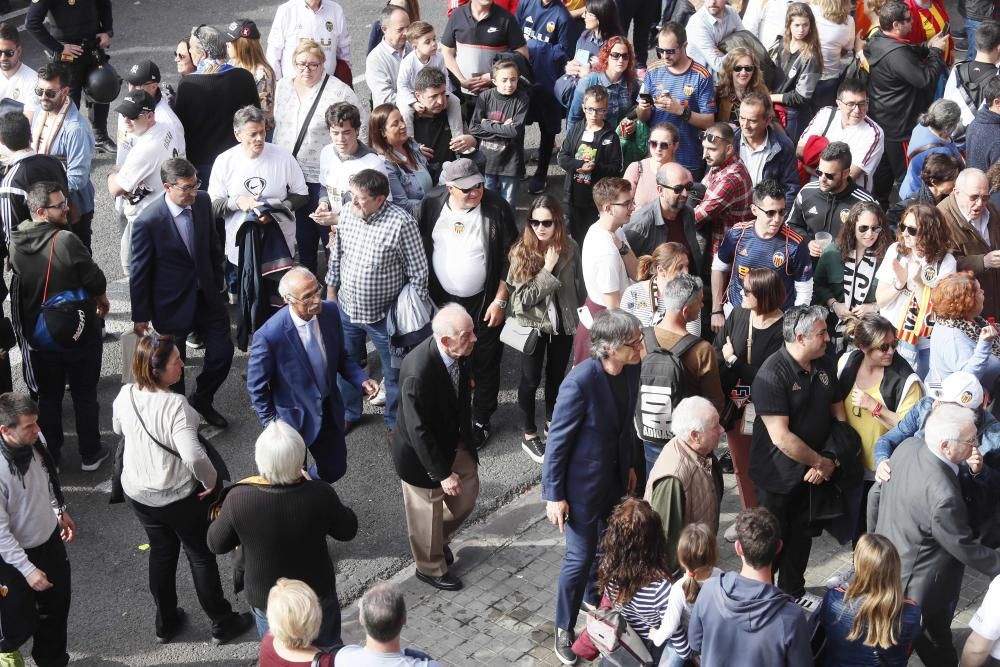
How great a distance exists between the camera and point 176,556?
6879 mm

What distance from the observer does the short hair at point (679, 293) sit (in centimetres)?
706

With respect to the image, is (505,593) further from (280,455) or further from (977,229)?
(977,229)

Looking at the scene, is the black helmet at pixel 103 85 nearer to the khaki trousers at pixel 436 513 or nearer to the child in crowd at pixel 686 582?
the khaki trousers at pixel 436 513

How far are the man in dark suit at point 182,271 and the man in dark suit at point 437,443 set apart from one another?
2037 mm

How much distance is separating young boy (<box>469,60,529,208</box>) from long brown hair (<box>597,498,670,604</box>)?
15.9ft

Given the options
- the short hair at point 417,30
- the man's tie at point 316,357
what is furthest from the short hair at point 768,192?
the short hair at point 417,30

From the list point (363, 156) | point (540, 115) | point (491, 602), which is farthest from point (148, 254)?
point (540, 115)

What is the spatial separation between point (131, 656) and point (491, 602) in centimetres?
198

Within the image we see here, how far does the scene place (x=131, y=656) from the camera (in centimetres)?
689

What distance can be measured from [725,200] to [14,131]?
4.91 metres

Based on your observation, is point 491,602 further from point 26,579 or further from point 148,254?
point 148,254

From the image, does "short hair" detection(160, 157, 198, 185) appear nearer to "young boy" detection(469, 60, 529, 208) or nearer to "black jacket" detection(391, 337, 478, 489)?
"black jacket" detection(391, 337, 478, 489)

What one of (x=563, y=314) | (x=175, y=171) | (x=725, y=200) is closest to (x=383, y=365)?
(x=563, y=314)

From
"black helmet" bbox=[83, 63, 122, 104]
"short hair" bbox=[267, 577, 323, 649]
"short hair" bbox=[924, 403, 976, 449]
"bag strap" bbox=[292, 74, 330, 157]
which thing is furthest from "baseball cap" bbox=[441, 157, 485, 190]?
"black helmet" bbox=[83, 63, 122, 104]
